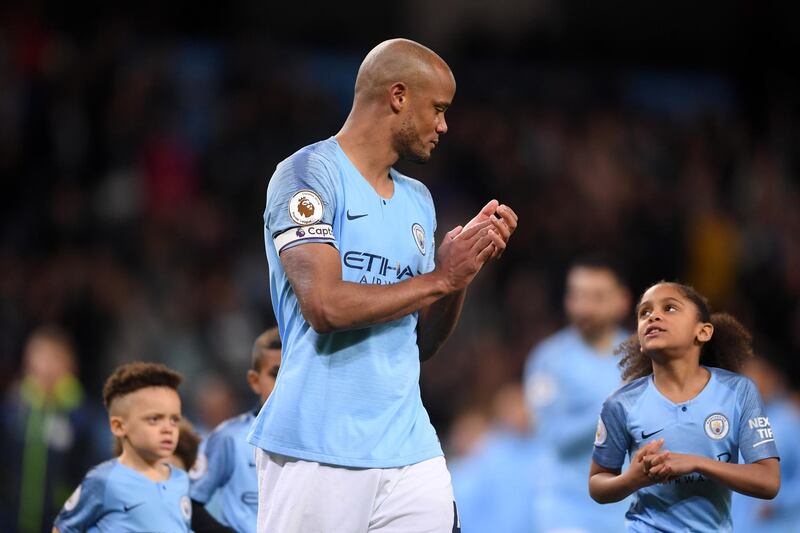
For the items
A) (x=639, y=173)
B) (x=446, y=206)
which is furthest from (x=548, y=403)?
(x=639, y=173)

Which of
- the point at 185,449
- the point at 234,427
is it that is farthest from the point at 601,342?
the point at 185,449

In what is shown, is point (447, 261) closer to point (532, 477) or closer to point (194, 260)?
point (532, 477)

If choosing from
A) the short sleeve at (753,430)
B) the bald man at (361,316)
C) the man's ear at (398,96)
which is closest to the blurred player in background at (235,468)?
the bald man at (361,316)

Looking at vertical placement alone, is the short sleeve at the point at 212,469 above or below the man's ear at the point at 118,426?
below

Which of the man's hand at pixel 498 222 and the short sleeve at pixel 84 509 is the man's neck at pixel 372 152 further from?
the short sleeve at pixel 84 509

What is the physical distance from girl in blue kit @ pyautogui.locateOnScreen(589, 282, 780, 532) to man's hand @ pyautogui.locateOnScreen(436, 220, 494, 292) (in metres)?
0.98

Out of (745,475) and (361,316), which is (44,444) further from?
(745,475)

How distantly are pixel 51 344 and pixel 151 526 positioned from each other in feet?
15.9

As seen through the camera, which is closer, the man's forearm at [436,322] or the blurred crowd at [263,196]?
the man's forearm at [436,322]

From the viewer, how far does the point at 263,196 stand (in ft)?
46.6

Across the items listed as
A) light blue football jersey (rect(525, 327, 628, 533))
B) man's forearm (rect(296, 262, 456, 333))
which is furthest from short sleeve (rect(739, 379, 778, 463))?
light blue football jersey (rect(525, 327, 628, 533))

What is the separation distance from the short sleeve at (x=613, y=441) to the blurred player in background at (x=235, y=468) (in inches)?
64.6

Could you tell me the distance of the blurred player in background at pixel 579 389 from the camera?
7841 millimetres

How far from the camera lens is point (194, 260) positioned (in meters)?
13.5
